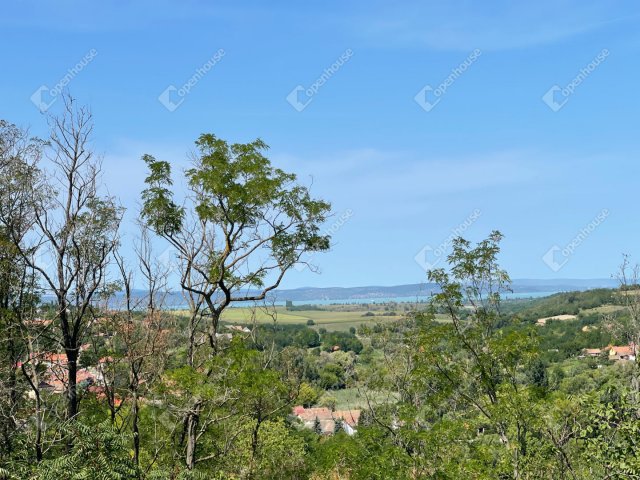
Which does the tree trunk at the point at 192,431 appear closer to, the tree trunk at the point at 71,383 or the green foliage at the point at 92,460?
the tree trunk at the point at 71,383

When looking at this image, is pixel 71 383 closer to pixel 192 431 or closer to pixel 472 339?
pixel 192 431

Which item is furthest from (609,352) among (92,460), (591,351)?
(92,460)

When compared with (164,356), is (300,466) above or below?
below

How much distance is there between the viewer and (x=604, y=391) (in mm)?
10844

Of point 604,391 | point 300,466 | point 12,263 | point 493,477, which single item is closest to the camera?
point 604,391

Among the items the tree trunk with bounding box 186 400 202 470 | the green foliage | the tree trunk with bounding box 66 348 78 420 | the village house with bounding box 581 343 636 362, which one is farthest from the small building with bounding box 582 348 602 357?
the green foliage

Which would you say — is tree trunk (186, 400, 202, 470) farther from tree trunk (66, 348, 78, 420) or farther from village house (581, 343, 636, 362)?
village house (581, 343, 636, 362)

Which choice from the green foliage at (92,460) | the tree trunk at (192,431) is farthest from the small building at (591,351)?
the green foliage at (92,460)

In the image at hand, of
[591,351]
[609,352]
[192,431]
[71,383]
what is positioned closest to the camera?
[71,383]

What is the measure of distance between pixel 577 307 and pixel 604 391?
133 metres

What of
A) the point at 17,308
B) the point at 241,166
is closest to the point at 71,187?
the point at 17,308

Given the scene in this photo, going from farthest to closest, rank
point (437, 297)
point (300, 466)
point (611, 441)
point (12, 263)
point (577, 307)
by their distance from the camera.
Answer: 1. point (577, 307)
2. point (300, 466)
3. point (437, 297)
4. point (12, 263)
5. point (611, 441)

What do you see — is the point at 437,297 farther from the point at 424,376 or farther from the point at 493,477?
the point at 493,477

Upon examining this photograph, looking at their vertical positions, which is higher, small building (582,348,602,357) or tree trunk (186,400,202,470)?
tree trunk (186,400,202,470)
